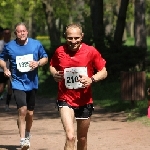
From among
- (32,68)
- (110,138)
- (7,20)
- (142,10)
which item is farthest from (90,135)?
(7,20)

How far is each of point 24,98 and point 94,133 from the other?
273 centimetres

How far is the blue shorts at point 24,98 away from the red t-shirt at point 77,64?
2.25 meters

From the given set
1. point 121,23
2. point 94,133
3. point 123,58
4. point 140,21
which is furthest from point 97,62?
point 140,21

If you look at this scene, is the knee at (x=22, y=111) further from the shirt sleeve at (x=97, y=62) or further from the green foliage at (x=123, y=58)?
the green foliage at (x=123, y=58)

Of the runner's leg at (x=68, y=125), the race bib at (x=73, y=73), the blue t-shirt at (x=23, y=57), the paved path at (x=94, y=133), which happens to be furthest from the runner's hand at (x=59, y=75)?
the paved path at (x=94, y=133)

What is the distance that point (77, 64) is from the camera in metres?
8.58

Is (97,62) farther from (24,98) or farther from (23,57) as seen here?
(24,98)

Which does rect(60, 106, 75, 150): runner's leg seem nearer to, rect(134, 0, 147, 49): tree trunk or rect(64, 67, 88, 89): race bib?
rect(64, 67, 88, 89): race bib

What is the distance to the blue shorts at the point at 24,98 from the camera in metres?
10.9

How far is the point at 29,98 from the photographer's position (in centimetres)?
1112

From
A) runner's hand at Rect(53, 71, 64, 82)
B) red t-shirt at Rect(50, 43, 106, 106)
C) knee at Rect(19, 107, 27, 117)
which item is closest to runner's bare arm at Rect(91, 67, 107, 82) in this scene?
red t-shirt at Rect(50, 43, 106, 106)

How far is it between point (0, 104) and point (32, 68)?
9111 mm

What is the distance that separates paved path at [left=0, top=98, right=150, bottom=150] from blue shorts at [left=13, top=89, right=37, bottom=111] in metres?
0.74

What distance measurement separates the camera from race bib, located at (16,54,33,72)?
34.9ft
